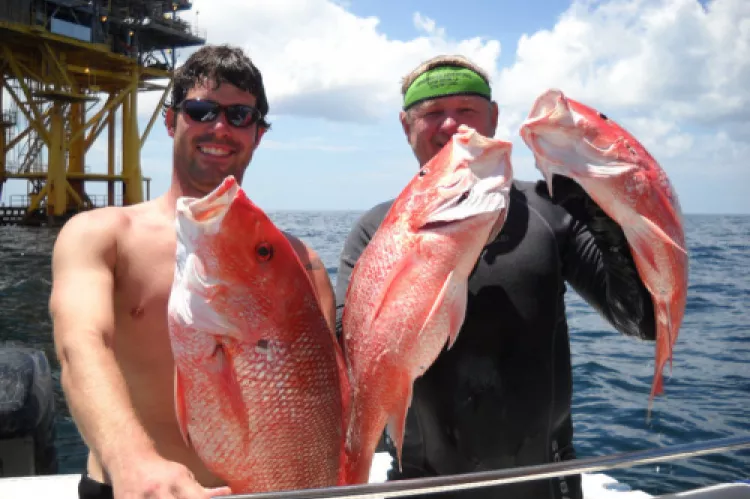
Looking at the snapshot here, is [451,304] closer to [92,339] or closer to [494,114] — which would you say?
[92,339]

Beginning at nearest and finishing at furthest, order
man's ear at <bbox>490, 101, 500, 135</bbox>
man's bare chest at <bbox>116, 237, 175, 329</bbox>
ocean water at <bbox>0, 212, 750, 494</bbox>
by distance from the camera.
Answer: man's bare chest at <bbox>116, 237, 175, 329</bbox> → man's ear at <bbox>490, 101, 500, 135</bbox> → ocean water at <bbox>0, 212, 750, 494</bbox>

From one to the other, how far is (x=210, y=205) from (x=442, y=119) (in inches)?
50.0

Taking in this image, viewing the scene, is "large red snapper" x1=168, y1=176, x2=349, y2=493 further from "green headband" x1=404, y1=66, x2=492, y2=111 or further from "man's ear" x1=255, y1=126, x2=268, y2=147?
"green headband" x1=404, y1=66, x2=492, y2=111

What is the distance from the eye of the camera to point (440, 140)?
2.64 meters

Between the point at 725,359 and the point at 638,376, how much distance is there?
1.51 metres

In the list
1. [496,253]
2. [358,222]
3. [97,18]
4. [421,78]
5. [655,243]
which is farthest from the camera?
[97,18]

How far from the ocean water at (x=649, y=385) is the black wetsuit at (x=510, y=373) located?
3.50 m

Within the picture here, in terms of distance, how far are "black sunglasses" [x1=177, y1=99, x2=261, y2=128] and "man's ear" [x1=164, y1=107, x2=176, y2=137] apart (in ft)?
0.26

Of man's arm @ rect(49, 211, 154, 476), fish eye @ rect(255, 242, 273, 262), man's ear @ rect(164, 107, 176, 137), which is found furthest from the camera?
man's ear @ rect(164, 107, 176, 137)

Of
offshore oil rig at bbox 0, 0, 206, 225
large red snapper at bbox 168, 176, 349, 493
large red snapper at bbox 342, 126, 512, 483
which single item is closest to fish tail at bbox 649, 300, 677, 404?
large red snapper at bbox 342, 126, 512, 483

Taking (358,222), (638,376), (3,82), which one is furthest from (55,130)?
(358,222)

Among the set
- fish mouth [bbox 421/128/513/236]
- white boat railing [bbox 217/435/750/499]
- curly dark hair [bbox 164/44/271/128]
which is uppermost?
curly dark hair [bbox 164/44/271/128]

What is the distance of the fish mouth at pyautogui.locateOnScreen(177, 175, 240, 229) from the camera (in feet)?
5.41

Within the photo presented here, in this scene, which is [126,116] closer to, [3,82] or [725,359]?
[3,82]
